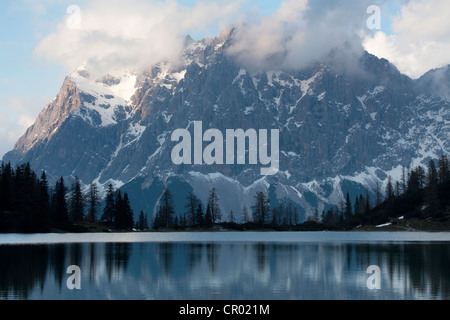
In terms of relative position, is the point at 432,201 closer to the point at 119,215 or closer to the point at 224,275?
the point at 119,215

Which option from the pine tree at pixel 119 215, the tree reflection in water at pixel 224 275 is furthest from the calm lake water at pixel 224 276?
the pine tree at pixel 119 215

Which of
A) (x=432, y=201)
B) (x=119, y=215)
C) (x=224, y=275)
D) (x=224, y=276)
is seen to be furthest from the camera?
(x=119, y=215)

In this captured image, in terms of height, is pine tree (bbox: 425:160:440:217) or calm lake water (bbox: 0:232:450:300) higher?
pine tree (bbox: 425:160:440:217)

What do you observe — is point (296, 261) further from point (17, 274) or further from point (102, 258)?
point (17, 274)

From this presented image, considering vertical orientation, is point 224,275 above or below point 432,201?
below

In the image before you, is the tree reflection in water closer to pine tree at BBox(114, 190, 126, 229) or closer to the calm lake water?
the calm lake water

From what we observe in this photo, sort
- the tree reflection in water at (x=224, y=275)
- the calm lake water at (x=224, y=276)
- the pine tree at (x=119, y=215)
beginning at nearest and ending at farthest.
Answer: the calm lake water at (x=224, y=276), the tree reflection in water at (x=224, y=275), the pine tree at (x=119, y=215)

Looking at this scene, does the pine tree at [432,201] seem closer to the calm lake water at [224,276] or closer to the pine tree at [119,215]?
the pine tree at [119,215]

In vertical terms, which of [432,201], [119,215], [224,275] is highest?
[432,201]

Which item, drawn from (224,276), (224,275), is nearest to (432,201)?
(224,275)

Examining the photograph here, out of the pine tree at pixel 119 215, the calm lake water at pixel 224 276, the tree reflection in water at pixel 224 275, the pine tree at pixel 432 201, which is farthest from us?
the pine tree at pixel 119 215

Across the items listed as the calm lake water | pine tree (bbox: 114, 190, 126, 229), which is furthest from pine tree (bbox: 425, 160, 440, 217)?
the calm lake water
